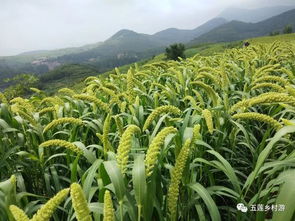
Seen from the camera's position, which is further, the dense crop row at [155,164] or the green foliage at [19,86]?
the green foliage at [19,86]

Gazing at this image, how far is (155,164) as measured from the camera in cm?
196

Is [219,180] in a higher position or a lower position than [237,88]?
lower

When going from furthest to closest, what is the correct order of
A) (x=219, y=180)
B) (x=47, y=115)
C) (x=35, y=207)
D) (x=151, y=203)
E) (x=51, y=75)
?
(x=51, y=75)
(x=47, y=115)
(x=219, y=180)
(x=35, y=207)
(x=151, y=203)

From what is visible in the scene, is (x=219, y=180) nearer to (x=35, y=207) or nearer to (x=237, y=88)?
(x=35, y=207)

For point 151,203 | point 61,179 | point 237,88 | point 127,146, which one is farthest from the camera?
point 237,88

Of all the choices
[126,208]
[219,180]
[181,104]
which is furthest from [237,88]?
[126,208]

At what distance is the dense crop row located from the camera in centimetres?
163

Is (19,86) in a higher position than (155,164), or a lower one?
lower

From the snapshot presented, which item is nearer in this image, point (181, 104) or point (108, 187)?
point (108, 187)

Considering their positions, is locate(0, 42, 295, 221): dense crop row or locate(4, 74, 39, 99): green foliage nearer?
locate(0, 42, 295, 221): dense crop row

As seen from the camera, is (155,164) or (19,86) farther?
(19,86)

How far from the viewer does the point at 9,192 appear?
193cm

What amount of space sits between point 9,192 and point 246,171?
8.65 ft

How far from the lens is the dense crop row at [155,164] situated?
1.63 meters
